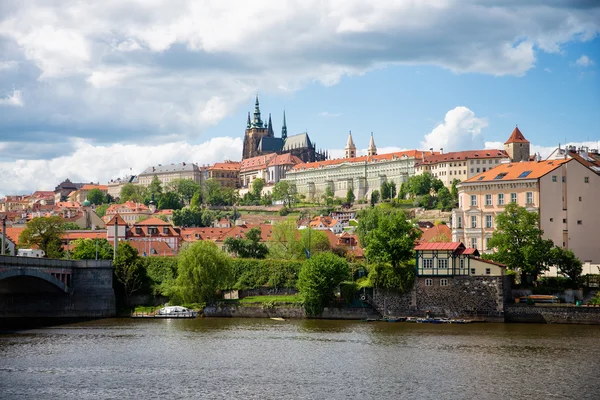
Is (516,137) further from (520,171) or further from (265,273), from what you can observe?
(265,273)

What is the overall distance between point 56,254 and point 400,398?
188 feet

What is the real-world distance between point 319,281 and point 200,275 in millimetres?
9685

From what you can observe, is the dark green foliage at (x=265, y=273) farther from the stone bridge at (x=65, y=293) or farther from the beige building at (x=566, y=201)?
the beige building at (x=566, y=201)

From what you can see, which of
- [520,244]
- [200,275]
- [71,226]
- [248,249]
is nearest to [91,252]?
[248,249]

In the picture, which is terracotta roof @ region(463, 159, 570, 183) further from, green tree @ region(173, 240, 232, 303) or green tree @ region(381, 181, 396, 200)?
green tree @ region(381, 181, 396, 200)

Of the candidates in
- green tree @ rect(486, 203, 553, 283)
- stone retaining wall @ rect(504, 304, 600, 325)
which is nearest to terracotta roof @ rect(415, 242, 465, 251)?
green tree @ rect(486, 203, 553, 283)

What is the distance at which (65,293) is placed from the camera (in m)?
69.4

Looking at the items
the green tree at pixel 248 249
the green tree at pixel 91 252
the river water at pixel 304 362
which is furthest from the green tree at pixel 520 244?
the green tree at pixel 91 252

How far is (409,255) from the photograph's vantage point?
66750mm

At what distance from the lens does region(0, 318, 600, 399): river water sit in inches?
1497

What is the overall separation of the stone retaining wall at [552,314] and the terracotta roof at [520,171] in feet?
46.9

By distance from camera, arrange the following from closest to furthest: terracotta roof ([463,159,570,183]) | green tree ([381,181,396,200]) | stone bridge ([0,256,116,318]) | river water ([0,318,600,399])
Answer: river water ([0,318,600,399]), stone bridge ([0,256,116,318]), terracotta roof ([463,159,570,183]), green tree ([381,181,396,200])

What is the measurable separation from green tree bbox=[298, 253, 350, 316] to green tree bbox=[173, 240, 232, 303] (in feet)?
23.5

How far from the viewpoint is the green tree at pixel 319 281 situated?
66.1 m
